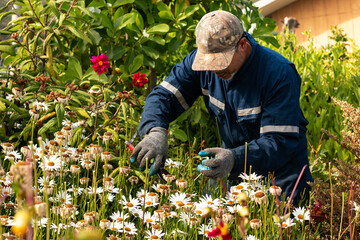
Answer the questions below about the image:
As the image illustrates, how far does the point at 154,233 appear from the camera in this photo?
1.70 metres

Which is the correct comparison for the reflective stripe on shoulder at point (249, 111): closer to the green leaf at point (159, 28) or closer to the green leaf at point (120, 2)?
the green leaf at point (159, 28)

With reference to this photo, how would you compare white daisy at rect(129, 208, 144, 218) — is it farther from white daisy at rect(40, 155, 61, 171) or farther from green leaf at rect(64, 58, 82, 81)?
green leaf at rect(64, 58, 82, 81)

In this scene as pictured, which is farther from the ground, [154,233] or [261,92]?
[261,92]

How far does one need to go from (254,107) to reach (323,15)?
32.8 feet

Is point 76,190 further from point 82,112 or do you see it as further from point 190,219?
point 82,112

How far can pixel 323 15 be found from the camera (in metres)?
11.8

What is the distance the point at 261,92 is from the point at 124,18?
3.95 feet

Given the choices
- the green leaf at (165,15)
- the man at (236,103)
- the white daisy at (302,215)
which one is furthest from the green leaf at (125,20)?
the white daisy at (302,215)

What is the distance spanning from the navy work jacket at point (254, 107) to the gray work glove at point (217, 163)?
0.08m

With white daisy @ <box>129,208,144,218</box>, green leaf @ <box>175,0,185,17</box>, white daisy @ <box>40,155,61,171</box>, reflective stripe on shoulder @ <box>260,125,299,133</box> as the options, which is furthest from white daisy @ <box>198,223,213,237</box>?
green leaf @ <box>175,0,185,17</box>

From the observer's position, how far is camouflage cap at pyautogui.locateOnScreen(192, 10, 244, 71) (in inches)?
96.6

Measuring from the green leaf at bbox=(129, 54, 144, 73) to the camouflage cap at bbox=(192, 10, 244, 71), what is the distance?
885 millimetres

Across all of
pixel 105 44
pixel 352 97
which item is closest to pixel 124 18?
pixel 105 44

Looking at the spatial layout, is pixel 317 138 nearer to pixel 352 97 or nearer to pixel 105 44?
pixel 352 97
